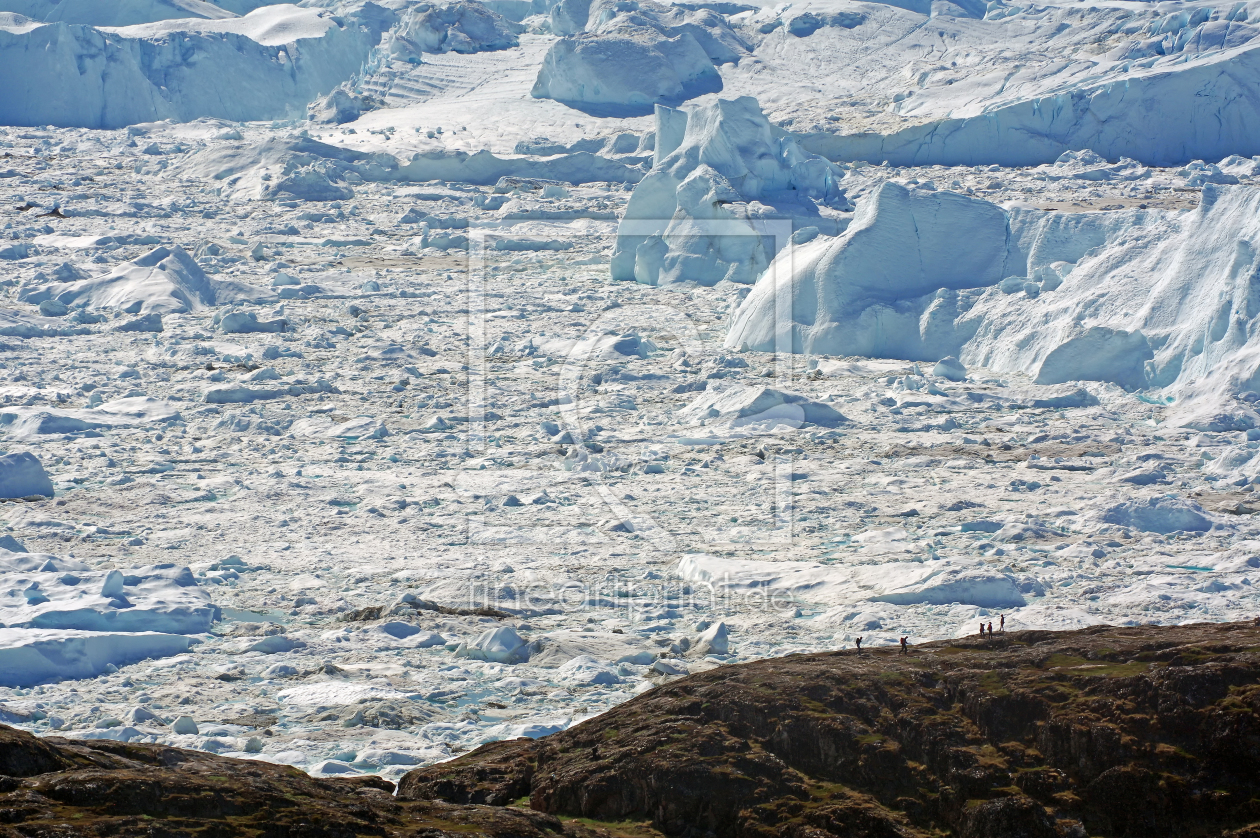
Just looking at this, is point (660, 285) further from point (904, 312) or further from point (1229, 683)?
point (1229, 683)

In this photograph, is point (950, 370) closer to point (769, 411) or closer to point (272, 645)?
point (769, 411)

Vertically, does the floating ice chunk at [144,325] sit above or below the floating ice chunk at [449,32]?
below

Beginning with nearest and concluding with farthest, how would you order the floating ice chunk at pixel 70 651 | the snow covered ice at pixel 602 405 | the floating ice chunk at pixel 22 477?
the floating ice chunk at pixel 70 651 < the snow covered ice at pixel 602 405 < the floating ice chunk at pixel 22 477

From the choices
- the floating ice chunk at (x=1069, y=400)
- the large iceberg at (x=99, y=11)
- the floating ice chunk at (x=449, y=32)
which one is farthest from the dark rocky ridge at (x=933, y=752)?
the large iceberg at (x=99, y=11)

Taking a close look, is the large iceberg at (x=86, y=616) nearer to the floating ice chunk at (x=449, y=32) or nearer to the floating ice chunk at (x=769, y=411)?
the floating ice chunk at (x=769, y=411)

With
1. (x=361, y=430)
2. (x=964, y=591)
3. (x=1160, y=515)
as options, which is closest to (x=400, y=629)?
(x=964, y=591)

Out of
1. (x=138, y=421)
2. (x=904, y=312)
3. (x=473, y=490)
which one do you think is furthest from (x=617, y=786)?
(x=904, y=312)
